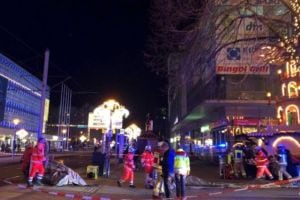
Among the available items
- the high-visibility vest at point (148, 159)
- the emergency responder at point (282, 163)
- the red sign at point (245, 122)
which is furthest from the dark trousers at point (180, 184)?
the red sign at point (245, 122)

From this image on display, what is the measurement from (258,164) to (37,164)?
11483 millimetres

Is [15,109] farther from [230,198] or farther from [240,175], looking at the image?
[230,198]

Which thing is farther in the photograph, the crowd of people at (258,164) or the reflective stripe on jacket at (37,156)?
the crowd of people at (258,164)

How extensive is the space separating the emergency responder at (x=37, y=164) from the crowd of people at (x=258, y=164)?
422 inches

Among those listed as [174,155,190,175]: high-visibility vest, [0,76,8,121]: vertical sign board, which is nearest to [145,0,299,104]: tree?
[174,155,190,175]: high-visibility vest

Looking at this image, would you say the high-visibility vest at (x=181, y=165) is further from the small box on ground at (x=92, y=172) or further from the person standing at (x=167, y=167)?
the small box on ground at (x=92, y=172)

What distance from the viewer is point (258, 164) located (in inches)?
897

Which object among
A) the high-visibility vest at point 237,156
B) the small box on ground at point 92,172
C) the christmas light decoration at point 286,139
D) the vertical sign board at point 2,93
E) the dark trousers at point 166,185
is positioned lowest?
the dark trousers at point 166,185

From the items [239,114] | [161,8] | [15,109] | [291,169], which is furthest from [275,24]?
[15,109]

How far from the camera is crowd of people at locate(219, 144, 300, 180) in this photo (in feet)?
72.6

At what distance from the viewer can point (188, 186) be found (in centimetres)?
1878

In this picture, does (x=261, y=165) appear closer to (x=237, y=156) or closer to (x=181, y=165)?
(x=237, y=156)

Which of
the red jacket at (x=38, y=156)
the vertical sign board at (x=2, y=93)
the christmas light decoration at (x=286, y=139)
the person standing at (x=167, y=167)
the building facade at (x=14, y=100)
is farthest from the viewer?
the building facade at (x=14, y=100)

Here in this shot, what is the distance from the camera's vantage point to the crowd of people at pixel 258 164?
22125mm
